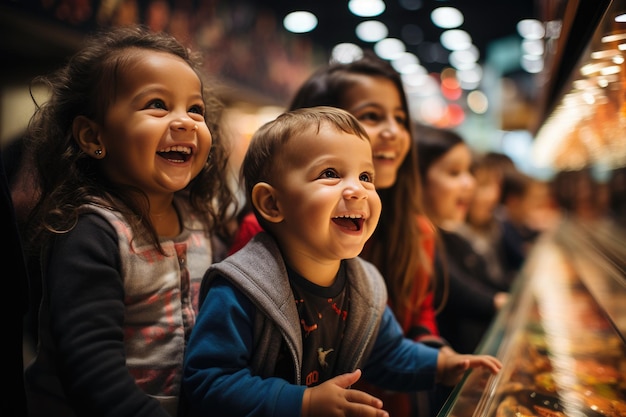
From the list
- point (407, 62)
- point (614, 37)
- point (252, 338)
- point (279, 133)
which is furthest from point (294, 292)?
point (407, 62)

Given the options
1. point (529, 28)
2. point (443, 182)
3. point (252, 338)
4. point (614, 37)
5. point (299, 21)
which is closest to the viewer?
point (252, 338)

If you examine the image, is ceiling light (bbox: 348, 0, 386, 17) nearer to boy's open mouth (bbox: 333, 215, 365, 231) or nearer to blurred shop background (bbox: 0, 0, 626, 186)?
blurred shop background (bbox: 0, 0, 626, 186)

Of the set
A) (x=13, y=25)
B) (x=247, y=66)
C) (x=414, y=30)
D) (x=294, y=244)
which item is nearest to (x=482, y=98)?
(x=414, y=30)

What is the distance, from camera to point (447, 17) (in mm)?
6520

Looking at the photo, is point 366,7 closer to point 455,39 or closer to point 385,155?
point 455,39

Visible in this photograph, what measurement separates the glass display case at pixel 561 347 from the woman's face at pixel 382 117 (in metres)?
0.49

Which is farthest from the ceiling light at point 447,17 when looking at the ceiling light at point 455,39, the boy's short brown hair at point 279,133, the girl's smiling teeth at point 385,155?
the boy's short brown hair at point 279,133

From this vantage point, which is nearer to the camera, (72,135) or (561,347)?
(72,135)

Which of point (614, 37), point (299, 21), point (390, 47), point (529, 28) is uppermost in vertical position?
point (529, 28)

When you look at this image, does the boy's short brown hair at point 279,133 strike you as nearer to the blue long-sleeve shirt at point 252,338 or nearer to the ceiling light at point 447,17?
the blue long-sleeve shirt at point 252,338

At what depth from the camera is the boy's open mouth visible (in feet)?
2.53

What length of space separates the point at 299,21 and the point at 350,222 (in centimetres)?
617

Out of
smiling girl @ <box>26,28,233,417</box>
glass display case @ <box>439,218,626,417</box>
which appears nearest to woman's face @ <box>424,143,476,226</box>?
glass display case @ <box>439,218,626,417</box>

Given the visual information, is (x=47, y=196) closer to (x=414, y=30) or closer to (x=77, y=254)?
(x=77, y=254)
